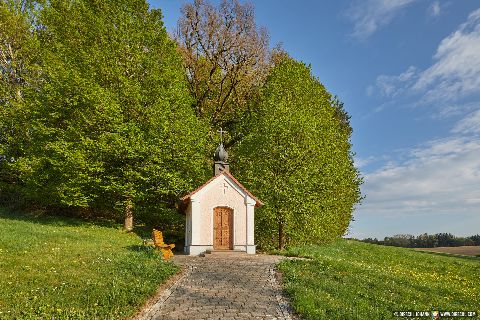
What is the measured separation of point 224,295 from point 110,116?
1794cm

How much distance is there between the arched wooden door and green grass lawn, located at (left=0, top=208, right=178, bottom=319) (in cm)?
461

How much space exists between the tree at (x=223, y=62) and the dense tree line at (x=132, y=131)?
12.1 ft

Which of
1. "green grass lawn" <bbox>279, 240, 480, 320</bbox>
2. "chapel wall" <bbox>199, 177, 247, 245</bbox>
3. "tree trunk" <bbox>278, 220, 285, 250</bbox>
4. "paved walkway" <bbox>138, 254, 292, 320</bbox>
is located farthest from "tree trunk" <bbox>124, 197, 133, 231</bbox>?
"green grass lawn" <bbox>279, 240, 480, 320</bbox>

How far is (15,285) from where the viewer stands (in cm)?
1163

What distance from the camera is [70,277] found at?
12711 mm

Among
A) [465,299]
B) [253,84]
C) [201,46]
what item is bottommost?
[465,299]

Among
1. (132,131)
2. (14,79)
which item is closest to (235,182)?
(132,131)

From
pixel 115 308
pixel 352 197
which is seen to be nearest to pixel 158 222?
pixel 352 197

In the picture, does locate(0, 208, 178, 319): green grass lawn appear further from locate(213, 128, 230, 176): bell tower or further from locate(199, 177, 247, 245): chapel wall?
locate(213, 128, 230, 176): bell tower

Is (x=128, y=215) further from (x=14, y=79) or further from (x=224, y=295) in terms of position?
(x=224, y=295)

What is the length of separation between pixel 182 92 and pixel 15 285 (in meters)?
20.8

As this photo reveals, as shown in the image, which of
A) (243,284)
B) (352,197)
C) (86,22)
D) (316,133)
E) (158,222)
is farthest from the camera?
(352,197)

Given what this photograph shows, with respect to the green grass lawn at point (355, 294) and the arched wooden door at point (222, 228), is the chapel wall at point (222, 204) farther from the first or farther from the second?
the green grass lawn at point (355, 294)

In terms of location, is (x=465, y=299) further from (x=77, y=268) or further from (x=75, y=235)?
(x=75, y=235)
